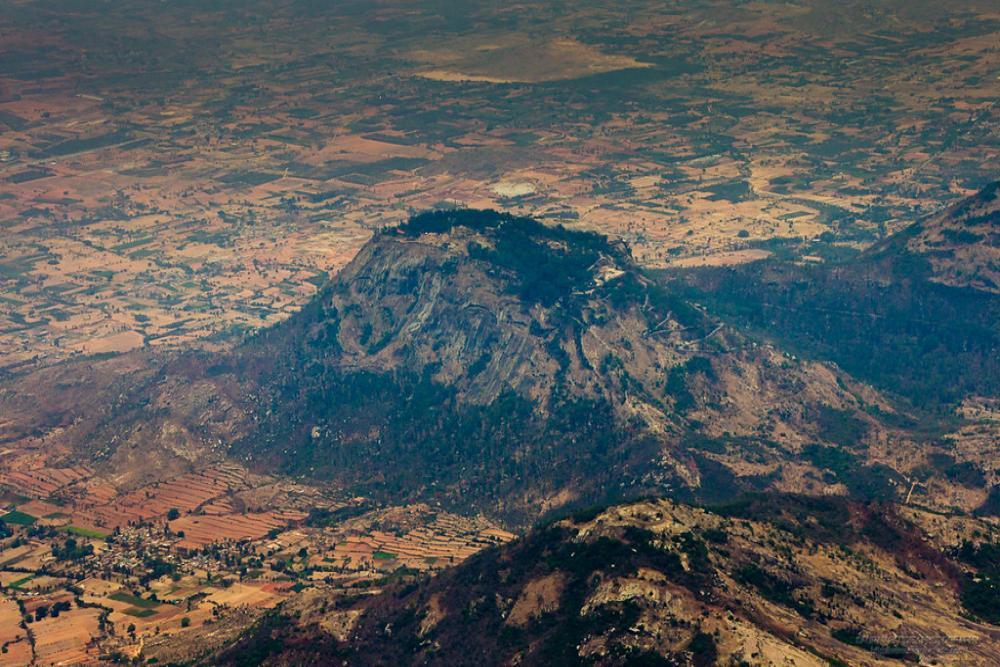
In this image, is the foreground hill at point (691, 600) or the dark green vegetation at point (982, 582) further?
the dark green vegetation at point (982, 582)

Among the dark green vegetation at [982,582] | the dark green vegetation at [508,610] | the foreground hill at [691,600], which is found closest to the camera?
the foreground hill at [691,600]

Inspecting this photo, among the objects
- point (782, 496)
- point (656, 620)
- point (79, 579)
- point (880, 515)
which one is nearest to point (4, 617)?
point (79, 579)

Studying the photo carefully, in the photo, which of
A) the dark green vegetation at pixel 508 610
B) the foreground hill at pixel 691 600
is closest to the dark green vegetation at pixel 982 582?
the foreground hill at pixel 691 600

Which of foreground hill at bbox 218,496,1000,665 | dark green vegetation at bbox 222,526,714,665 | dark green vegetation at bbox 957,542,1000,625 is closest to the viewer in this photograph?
foreground hill at bbox 218,496,1000,665

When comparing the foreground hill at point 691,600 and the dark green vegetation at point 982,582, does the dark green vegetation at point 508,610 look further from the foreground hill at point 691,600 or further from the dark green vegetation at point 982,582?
the dark green vegetation at point 982,582

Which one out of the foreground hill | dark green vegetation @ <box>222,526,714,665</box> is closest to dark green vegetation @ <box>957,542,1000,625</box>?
the foreground hill

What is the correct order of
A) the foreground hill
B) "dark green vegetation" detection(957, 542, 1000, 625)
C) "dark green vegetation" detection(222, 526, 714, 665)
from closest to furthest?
the foreground hill
"dark green vegetation" detection(222, 526, 714, 665)
"dark green vegetation" detection(957, 542, 1000, 625)

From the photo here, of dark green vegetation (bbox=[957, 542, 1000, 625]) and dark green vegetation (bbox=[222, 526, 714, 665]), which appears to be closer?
dark green vegetation (bbox=[222, 526, 714, 665])

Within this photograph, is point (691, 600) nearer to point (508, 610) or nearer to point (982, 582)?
point (508, 610)

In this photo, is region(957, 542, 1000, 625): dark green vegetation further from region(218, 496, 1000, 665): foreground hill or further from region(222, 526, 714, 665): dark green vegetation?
region(222, 526, 714, 665): dark green vegetation
